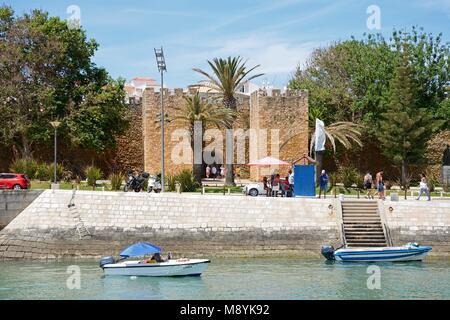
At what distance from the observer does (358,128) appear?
5316 centimetres

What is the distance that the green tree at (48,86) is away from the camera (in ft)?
149

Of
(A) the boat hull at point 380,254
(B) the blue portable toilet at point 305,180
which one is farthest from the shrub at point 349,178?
(A) the boat hull at point 380,254

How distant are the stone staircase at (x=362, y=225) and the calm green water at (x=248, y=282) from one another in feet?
6.43

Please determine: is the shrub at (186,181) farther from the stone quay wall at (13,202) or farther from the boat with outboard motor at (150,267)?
the boat with outboard motor at (150,267)

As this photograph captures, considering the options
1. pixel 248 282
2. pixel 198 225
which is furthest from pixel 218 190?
pixel 248 282

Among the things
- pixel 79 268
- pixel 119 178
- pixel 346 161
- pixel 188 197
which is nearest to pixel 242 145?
pixel 346 161

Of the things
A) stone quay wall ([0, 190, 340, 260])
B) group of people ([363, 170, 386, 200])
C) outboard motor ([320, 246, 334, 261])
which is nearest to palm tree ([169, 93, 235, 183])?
stone quay wall ([0, 190, 340, 260])

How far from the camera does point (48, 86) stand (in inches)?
1841

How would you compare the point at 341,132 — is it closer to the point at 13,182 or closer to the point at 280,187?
the point at 280,187

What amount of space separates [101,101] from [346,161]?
55.3ft

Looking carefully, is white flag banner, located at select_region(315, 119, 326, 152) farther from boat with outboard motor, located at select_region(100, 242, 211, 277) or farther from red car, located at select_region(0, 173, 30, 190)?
boat with outboard motor, located at select_region(100, 242, 211, 277)

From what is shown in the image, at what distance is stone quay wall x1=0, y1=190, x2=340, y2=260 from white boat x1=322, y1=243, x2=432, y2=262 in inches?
72.8

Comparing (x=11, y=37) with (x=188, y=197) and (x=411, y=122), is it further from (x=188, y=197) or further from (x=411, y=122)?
(x=411, y=122)

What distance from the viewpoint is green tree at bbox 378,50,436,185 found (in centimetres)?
4997
